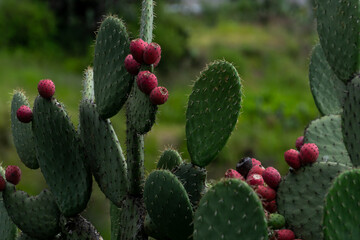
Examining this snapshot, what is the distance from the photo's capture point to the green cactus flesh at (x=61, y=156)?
50.7 inches

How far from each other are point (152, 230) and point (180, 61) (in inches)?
582

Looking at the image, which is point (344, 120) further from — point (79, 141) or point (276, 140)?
point (276, 140)

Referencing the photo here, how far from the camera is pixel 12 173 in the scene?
133cm

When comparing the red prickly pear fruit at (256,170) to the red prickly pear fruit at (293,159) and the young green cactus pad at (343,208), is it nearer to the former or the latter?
the red prickly pear fruit at (293,159)

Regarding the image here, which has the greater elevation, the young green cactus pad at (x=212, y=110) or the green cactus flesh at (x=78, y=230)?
the young green cactus pad at (x=212, y=110)

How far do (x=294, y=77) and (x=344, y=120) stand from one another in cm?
1513

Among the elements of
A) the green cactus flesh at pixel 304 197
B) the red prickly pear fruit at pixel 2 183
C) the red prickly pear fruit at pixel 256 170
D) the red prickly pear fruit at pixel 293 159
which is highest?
the red prickly pear fruit at pixel 2 183

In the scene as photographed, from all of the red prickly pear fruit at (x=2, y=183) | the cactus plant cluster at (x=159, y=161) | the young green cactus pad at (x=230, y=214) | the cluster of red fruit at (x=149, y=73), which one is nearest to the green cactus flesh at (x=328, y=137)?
the cactus plant cluster at (x=159, y=161)

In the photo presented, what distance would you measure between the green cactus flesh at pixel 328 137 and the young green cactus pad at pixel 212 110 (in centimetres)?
35

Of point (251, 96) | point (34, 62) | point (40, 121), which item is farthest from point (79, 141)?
point (34, 62)

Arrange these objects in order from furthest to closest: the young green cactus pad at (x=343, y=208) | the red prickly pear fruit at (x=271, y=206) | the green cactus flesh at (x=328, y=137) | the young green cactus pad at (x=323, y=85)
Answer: the young green cactus pad at (x=323, y=85), the green cactus flesh at (x=328, y=137), the red prickly pear fruit at (x=271, y=206), the young green cactus pad at (x=343, y=208)

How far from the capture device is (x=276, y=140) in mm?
11875

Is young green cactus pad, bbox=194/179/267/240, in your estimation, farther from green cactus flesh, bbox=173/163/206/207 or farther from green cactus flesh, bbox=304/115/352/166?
green cactus flesh, bbox=304/115/352/166

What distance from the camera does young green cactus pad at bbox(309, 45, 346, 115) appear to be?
63.8 inches
